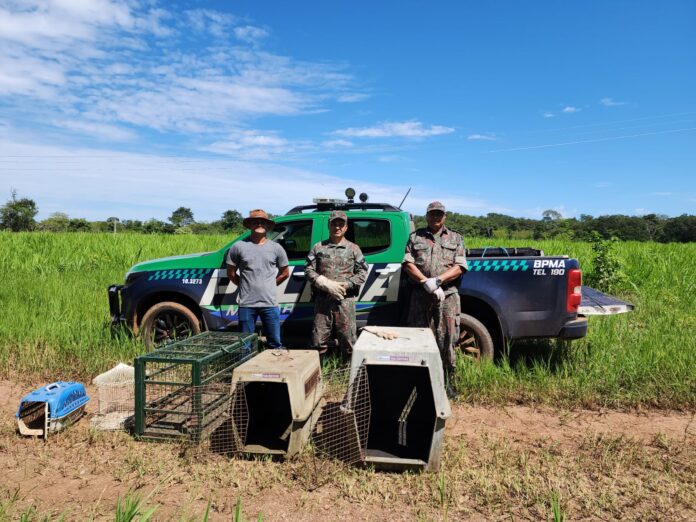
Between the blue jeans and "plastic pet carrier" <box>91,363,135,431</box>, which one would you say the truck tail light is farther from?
"plastic pet carrier" <box>91,363,135,431</box>

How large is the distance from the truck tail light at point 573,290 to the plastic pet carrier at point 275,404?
275 cm

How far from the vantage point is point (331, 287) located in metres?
4.59

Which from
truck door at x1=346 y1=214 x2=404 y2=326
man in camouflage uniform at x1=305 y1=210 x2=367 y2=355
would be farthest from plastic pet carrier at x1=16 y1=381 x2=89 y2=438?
truck door at x1=346 y1=214 x2=404 y2=326

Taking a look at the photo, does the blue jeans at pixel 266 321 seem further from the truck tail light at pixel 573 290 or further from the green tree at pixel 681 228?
the green tree at pixel 681 228

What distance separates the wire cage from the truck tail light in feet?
10.9

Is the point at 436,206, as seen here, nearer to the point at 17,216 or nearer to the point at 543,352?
the point at 543,352

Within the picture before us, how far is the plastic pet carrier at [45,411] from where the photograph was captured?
3920mm

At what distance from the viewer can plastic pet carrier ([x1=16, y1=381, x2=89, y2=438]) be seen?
3.92 m

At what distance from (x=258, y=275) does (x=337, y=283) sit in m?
0.89

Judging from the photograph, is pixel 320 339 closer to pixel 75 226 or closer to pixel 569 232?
pixel 569 232

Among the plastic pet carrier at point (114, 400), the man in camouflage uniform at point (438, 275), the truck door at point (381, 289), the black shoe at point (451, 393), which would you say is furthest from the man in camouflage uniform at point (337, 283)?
the plastic pet carrier at point (114, 400)

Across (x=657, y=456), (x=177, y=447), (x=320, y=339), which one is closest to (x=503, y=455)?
(x=657, y=456)

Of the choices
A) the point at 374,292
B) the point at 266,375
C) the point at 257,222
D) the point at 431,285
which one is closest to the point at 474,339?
the point at 431,285

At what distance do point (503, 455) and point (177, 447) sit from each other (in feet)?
8.64
